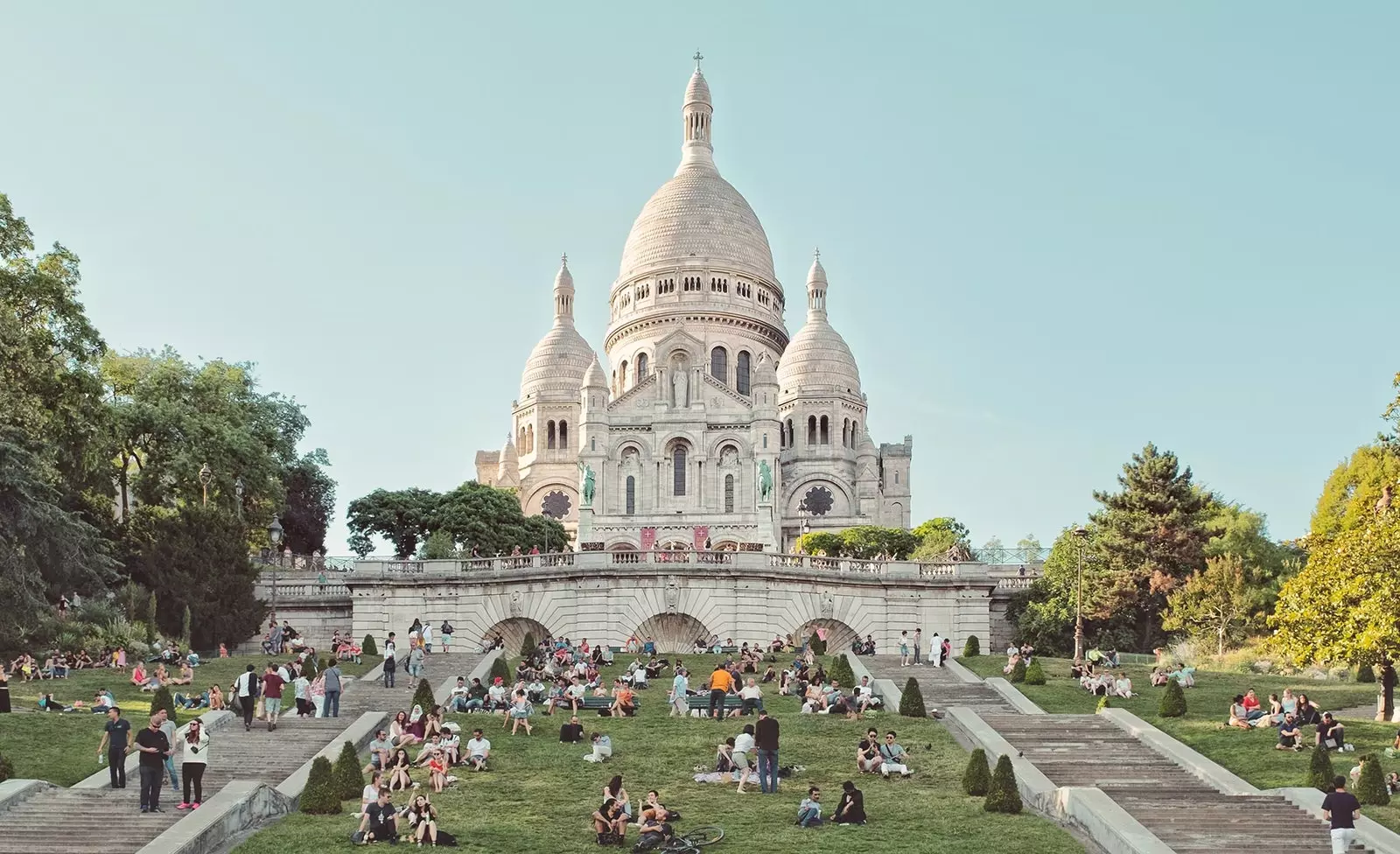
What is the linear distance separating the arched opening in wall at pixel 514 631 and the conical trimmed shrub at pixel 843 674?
15091 mm

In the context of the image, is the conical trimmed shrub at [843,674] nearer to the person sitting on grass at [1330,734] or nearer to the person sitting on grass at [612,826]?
the person sitting on grass at [1330,734]

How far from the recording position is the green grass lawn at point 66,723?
25859 millimetres

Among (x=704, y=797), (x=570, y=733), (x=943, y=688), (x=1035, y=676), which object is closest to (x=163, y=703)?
(x=570, y=733)

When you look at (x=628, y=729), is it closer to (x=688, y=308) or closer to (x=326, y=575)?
(x=326, y=575)

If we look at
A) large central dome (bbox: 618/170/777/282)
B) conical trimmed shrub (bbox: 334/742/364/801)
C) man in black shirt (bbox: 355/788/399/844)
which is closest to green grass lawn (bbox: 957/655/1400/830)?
man in black shirt (bbox: 355/788/399/844)

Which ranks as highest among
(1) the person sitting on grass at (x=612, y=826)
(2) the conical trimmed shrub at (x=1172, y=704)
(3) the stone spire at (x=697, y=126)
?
(3) the stone spire at (x=697, y=126)

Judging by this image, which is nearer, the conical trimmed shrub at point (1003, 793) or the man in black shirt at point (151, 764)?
the man in black shirt at point (151, 764)

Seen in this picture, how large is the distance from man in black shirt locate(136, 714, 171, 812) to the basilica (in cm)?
6529

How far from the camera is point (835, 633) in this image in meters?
51.3

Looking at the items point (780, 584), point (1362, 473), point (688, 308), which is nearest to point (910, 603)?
point (780, 584)

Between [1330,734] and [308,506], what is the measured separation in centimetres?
5536

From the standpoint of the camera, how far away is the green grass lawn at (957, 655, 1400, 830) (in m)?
27.1

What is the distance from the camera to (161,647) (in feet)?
137

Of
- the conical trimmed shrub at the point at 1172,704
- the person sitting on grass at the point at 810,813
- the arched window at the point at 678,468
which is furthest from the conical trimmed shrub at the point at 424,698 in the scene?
the arched window at the point at 678,468
